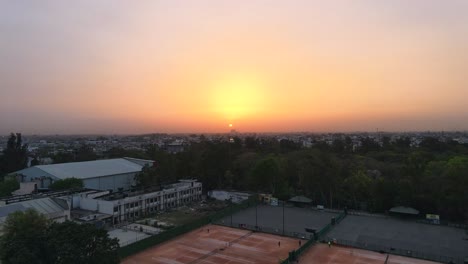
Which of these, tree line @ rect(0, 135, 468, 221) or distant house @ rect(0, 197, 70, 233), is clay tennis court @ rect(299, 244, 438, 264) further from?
distant house @ rect(0, 197, 70, 233)

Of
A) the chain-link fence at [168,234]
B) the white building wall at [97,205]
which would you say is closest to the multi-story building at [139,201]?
the white building wall at [97,205]

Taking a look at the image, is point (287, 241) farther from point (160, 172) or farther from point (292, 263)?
point (160, 172)

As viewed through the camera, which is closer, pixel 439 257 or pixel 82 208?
pixel 439 257

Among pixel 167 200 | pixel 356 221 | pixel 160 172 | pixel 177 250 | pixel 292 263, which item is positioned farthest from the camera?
pixel 160 172

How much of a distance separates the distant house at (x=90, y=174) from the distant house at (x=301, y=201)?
26.5 meters

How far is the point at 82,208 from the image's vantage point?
39.7 metres

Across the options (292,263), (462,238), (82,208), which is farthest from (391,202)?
(82,208)

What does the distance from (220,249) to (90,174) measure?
30.2 m

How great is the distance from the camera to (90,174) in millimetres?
52344

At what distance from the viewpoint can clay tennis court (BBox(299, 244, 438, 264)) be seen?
1083 inches

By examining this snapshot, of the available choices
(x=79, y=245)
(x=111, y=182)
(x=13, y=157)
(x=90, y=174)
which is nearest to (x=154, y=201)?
(x=90, y=174)

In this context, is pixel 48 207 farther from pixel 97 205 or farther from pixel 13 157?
pixel 13 157

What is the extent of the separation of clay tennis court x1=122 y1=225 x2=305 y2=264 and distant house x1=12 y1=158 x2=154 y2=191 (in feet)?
79.1

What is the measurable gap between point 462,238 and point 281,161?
27960mm
